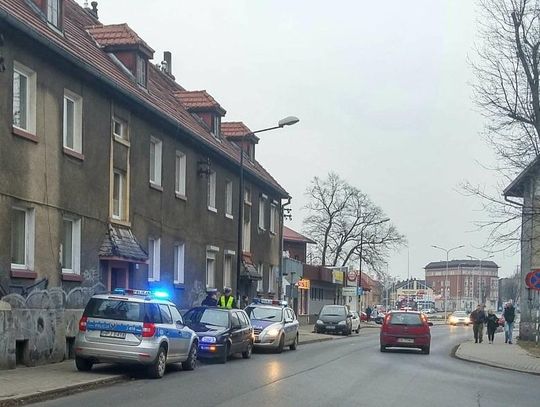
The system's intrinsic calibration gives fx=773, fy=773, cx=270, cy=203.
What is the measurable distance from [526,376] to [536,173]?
8397mm

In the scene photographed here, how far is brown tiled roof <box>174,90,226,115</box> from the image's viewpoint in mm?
33344

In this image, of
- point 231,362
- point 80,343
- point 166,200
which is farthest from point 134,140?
point 80,343

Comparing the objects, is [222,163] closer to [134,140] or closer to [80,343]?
[134,140]

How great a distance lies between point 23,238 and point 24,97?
10.4ft

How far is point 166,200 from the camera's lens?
2591 centimetres

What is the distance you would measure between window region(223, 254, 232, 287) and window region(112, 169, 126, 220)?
11.1m

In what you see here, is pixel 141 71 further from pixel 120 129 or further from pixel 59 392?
pixel 59 392

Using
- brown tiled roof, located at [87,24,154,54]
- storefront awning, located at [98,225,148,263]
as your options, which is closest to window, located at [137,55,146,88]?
brown tiled roof, located at [87,24,154,54]

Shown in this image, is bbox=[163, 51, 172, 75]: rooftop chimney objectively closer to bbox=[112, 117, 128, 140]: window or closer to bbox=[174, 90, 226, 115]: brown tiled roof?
bbox=[174, 90, 226, 115]: brown tiled roof

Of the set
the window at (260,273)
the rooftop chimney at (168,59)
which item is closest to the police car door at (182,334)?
the window at (260,273)

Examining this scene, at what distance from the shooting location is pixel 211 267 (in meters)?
31.6

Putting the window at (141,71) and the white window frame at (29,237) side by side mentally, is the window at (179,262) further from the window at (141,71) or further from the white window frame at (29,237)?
the white window frame at (29,237)

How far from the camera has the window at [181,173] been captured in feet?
90.5

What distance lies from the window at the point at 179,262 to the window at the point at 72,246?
26.7ft
